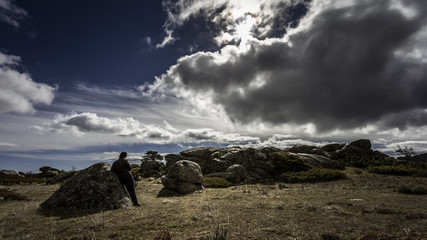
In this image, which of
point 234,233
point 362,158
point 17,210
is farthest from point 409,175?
point 17,210

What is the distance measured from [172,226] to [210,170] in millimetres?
20108

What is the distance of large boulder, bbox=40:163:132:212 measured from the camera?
366 inches

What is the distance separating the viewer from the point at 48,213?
8570mm

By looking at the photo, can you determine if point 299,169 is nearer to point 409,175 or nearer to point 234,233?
point 409,175

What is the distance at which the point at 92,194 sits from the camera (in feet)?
31.7

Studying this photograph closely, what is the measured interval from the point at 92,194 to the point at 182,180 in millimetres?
7520

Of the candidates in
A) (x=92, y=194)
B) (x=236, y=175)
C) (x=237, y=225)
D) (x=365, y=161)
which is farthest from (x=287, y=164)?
(x=92, y=194)

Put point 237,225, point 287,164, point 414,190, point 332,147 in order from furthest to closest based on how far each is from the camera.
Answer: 1. point 332,147
2. point 287,164
3. point 414,190
4. point 237,225

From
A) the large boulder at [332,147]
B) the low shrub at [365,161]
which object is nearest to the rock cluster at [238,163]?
the low shrub at [365,161]

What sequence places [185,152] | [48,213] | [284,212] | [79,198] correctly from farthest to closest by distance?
[185,152] < [79,198] < [48,213] < [284,212]

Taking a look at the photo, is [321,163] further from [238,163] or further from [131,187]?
[131,187]

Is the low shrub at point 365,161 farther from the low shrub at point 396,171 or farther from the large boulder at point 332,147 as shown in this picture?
the large boulder at point 332,147

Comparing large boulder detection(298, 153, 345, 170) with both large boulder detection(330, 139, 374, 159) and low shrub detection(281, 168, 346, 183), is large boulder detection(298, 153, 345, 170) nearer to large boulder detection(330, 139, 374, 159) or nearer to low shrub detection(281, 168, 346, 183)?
large boulder detection(330, 139, 374, 159)

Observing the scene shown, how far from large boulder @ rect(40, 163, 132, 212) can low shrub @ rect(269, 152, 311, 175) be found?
61.7 feet
